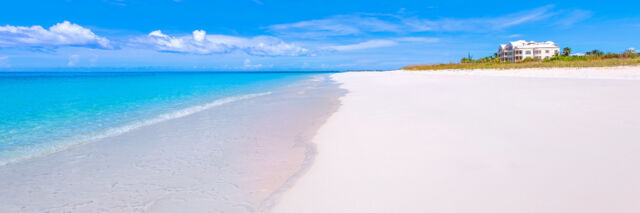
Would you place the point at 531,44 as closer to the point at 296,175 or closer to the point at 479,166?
the point at 479,166

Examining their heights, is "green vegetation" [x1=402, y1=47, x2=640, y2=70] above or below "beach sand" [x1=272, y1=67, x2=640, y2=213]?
above

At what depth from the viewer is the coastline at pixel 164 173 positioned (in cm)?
348

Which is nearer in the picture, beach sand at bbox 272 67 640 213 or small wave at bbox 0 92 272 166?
beach sand at bbox 272 67 640 213

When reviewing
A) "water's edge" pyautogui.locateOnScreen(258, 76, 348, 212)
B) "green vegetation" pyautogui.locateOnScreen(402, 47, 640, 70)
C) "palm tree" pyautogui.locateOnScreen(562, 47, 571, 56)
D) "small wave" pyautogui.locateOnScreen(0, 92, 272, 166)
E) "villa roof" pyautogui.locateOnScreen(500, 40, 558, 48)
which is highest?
"villa roof" pyautogui.locateOnScreen(500, 40, 558, 48)

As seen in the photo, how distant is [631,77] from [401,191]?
23433 millimetres

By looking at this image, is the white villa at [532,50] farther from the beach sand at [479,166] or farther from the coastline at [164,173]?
the coastline at [164,173]

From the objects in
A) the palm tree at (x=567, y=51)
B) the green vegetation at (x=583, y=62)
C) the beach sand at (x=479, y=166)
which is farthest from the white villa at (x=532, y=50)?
the beach sand at (x=479, y=166)

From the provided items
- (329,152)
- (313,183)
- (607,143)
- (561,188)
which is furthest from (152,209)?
(607,143)

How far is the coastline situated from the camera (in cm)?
348

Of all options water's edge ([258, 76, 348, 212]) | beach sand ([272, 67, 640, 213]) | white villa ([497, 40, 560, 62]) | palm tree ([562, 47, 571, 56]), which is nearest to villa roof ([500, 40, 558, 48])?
white villa ([497, 40, 560, 62])

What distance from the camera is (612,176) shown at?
328 cm

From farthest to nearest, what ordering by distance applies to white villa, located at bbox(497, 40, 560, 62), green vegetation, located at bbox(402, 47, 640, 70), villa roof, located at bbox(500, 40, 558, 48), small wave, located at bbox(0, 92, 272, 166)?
villa roof, located at bbox(500, 40, 558, 48) < white villa, located at bbox(497, 40, 560, 62) < green vegetation, located at bbox(402, 47, 640, 70) < small wave, located at bbox(0, 92, 272, 166)

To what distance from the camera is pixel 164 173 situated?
441cm

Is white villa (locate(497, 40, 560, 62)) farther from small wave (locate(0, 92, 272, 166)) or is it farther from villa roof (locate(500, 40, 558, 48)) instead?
small wave (locate(0, 92, 272, 166))
